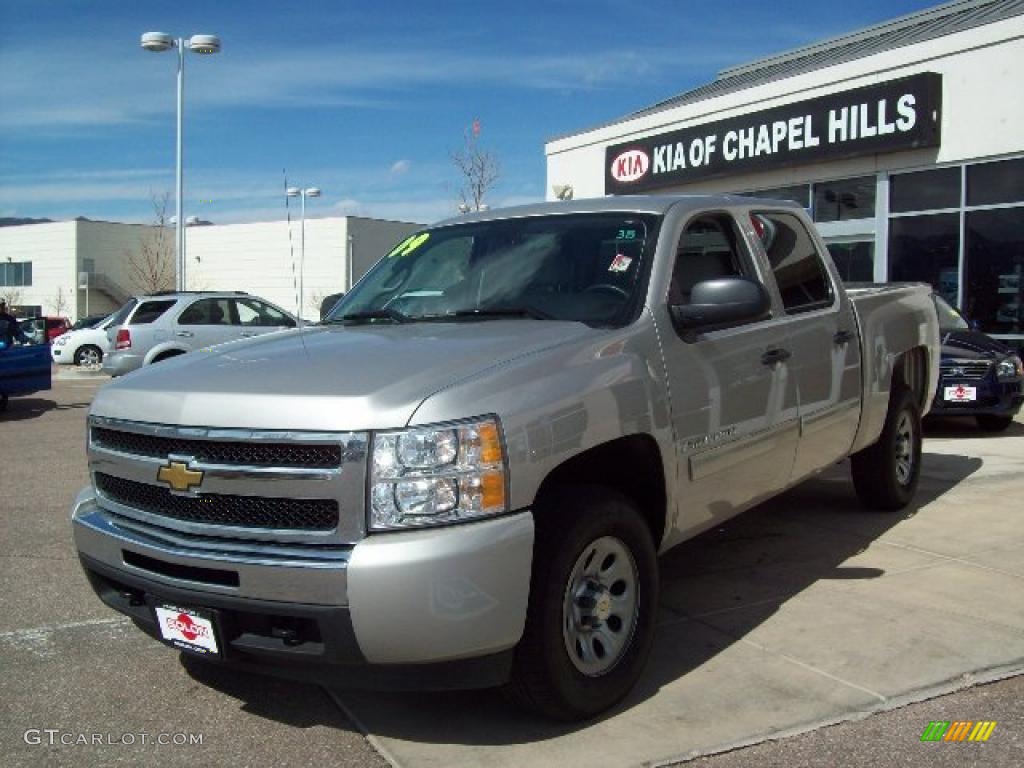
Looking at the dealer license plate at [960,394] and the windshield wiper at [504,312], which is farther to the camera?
the dealer license plate at [960,394]

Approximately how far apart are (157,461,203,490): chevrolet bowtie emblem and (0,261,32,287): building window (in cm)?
7048

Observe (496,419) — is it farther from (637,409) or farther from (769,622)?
(769,622)

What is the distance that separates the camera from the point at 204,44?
70.1ft

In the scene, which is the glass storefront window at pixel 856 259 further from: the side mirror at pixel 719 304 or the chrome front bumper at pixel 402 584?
the chrome front bumper at pixel 402 584

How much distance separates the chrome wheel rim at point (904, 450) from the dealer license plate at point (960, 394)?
4005 millimetres

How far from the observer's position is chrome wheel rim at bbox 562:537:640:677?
3445mm

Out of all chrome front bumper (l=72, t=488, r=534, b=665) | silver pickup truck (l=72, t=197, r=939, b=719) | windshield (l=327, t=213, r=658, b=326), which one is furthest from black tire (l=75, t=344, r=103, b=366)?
chrome front bumper (l=72, t=488, r=534, b=665)

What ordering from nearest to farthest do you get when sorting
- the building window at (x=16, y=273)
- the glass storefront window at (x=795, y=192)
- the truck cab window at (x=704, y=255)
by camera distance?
the truck cab window at (x=704, y=255)
the glass storefront window at (x=795, y=192)
the building window at (x=16, y=273)

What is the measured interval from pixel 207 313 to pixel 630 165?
884cm

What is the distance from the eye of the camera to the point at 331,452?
3051 millimetres

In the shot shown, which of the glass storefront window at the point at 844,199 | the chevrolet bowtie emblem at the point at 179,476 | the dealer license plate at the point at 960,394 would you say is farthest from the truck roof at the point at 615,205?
the glass storefront window at the point at 844,199

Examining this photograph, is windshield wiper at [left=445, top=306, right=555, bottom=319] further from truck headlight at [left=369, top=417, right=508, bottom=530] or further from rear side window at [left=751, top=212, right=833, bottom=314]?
rear side window at [left=751, top=212, right=833, bottom=314]

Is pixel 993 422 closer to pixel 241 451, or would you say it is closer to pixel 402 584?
pixel 402 584

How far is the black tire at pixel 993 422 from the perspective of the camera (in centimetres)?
1095
